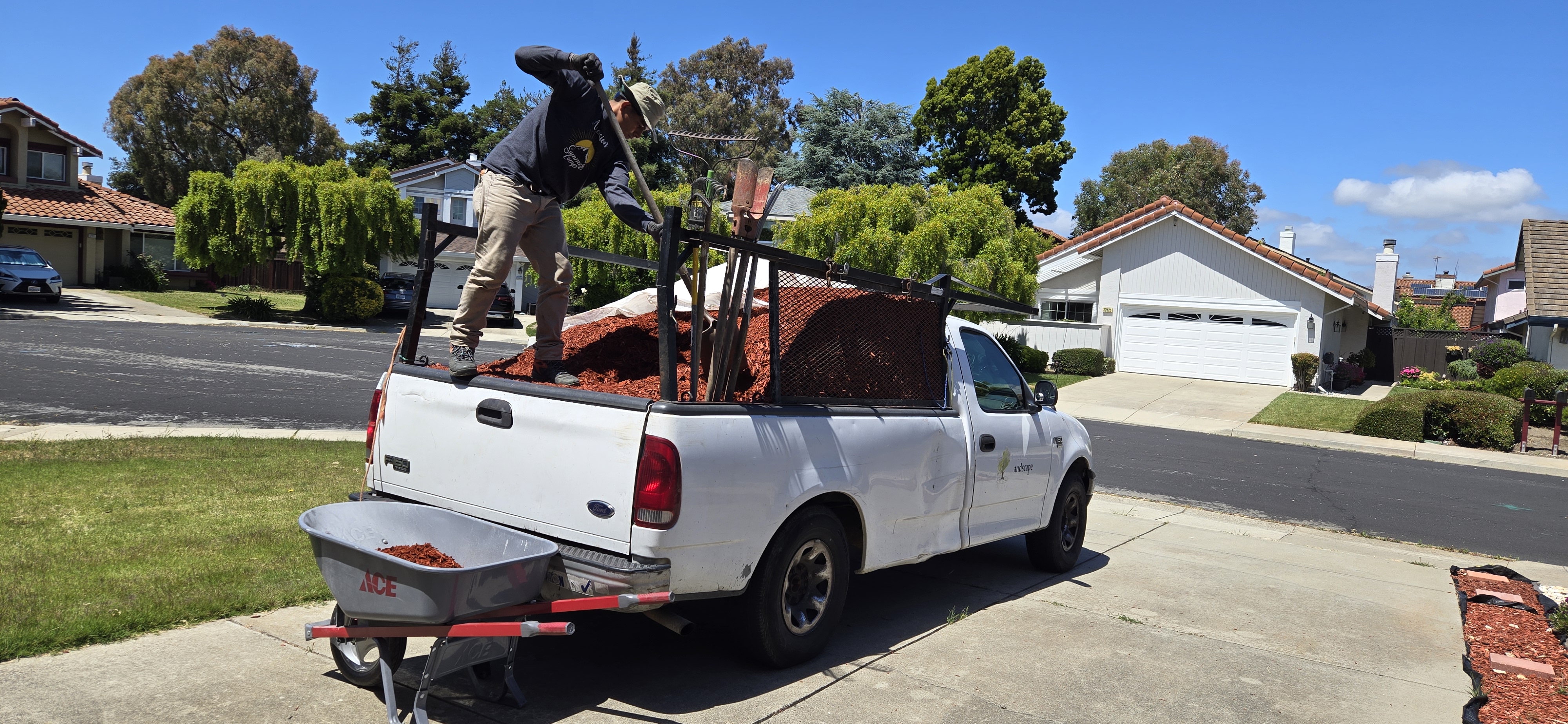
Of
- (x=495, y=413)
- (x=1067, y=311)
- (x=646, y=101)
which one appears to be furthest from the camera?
(x=1067, y=311)

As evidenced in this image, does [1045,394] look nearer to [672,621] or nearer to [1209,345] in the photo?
[672,621]

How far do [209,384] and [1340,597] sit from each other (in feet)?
44.0

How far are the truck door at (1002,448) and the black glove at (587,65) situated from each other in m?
2.55

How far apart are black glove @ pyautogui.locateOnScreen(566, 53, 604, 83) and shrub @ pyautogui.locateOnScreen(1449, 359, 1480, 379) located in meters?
30.6

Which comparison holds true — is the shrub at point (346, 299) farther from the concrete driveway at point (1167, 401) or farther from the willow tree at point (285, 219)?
the concrete driveway at point (1167, 401)

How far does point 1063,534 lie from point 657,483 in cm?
400

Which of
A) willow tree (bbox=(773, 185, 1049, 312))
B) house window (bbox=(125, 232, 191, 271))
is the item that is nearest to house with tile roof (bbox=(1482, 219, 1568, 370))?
willow tree (bbox=(773, 185, 1049, 312))

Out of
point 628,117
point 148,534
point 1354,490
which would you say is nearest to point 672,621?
point 628,117

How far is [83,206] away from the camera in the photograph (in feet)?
118

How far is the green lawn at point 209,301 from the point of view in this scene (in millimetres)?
30266

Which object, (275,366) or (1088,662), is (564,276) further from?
(275,366)

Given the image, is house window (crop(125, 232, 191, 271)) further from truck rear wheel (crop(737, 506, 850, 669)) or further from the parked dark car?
truck rear wheel (crop(737, 506, 850, 669))

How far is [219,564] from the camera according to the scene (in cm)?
545

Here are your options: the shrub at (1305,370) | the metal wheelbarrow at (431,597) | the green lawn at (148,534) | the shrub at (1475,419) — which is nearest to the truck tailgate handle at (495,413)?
the metal wheelbarrow at (431,597)
